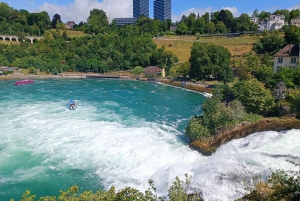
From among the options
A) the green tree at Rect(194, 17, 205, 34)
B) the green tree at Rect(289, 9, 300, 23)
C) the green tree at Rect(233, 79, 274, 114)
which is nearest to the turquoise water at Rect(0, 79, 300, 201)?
the green tree at Rect(233, 79, 274, 114)

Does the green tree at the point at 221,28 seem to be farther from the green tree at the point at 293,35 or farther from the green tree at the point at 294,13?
the green tree at the point at 293,35

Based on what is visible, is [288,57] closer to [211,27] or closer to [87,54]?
[87,54]

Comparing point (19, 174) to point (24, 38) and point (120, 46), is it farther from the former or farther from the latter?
point (24, 38)

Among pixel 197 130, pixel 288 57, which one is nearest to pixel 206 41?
pixel 288 57

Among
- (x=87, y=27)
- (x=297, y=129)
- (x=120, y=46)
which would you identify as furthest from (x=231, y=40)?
(x=297, y=129)

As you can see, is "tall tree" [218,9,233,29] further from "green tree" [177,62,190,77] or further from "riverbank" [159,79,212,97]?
"riverbank" [159,79,212,97]

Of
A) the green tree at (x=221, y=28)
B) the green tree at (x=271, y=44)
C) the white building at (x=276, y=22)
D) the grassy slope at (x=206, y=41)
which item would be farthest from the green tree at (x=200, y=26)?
the green tree at (x=271, y=44)
